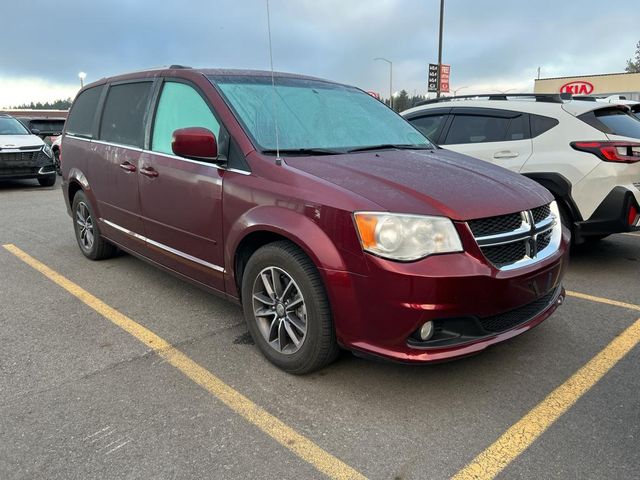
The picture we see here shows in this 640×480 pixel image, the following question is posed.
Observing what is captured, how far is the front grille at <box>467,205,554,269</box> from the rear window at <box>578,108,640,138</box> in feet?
8.35

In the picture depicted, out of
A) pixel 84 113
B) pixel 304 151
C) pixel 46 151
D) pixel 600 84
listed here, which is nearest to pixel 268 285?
pixel 304 151

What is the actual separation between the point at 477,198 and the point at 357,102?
5.68 ft

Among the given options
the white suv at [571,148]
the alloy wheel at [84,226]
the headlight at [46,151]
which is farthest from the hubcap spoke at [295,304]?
the headlight at [46,151]

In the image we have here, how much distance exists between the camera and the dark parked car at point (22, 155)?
36.4 feet

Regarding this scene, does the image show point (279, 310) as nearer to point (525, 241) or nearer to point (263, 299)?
point (263, 299)

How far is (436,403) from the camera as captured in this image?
284cm

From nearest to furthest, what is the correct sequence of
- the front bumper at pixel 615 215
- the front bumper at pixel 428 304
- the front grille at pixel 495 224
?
the front bumper at pixel 428 304
the front grille at pixel 495 224
the front bumper at pixel 615 215

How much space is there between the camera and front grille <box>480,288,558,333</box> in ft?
9.10

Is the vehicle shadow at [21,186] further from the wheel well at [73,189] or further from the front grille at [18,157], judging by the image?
the wheel well at [73,189]

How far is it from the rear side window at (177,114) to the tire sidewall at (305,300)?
969 millimetres

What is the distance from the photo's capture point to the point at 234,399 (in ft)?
9.48

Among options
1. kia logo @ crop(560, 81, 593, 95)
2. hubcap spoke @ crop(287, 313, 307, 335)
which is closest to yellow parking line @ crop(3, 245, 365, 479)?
hubcap spoke @ crop(287, 313, 307, 335)

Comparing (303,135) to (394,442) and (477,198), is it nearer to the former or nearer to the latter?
(477,198)

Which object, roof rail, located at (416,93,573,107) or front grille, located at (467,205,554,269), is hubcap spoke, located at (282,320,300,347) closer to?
front grille, located at (467,205,554,269)
